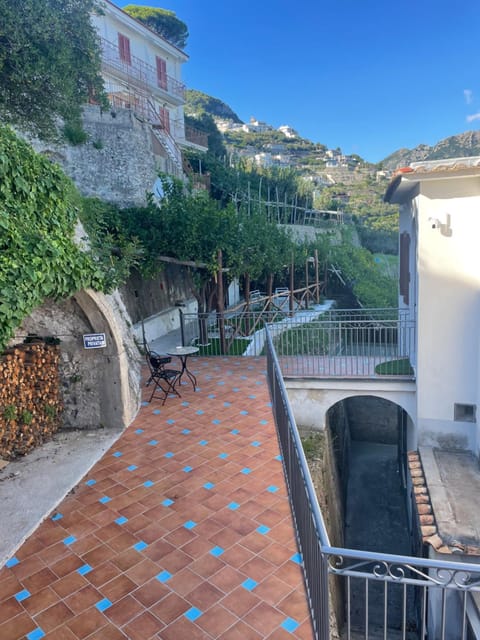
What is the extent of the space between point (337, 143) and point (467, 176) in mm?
96736

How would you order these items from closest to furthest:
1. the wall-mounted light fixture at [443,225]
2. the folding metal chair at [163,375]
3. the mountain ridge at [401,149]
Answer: the folding metal chair at [163,375]
the wall-mounted light fixture at [443,225]
the mountain ridge at [401,149]

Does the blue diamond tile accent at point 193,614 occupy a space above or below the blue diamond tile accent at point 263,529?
below

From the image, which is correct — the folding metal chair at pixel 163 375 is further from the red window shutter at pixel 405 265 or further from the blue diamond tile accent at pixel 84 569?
the red window shutter at pixel 405 265

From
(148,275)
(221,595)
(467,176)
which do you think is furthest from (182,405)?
(467,176)

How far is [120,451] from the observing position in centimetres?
567

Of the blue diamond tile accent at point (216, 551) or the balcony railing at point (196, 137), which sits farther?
the balcony railing at point (196, 137)

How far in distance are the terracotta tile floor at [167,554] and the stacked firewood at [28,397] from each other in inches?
41.8

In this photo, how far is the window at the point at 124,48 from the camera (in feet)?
74.8

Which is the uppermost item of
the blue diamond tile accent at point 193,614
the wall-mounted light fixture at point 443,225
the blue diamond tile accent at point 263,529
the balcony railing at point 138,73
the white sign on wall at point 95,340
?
the balcony railing at point 138,73

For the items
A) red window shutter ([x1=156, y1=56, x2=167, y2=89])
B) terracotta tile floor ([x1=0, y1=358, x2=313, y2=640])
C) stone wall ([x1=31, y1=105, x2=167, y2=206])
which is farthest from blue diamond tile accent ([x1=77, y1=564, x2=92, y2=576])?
red window shutter ([x1=156, y1=56, x2=167, y2=89])

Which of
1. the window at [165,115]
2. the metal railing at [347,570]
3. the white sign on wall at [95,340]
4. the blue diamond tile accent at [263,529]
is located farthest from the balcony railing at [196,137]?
the blue diamond tile accent at [263,529]

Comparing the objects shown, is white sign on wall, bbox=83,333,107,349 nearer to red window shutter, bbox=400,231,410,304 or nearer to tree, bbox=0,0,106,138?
tree, bbox=0,0,106,138

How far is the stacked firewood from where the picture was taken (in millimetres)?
5387

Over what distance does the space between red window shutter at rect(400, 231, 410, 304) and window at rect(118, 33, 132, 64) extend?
1927cm
